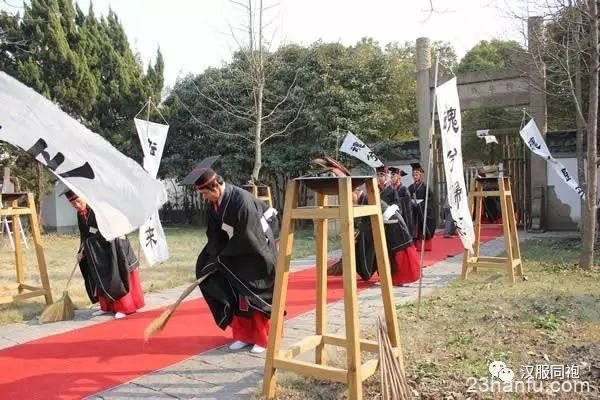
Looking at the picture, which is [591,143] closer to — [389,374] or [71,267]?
[389,374]

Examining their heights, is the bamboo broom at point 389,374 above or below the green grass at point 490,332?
above

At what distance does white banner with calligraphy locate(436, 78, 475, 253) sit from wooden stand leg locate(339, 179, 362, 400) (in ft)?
8.70

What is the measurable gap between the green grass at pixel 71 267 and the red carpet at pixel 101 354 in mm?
1248

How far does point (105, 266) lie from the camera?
571 centimetres

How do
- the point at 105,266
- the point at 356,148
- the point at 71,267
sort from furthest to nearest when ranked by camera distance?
the point at 356,148 → the point at 71,267 → the point at 105,266

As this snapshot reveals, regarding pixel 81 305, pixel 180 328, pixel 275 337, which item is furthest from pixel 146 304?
pixel 275 337

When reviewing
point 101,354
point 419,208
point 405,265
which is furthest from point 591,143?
point 101,354

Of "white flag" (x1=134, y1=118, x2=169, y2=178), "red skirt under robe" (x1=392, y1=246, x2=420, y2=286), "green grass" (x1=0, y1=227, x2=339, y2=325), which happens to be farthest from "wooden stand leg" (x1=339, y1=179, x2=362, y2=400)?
"white flag" (x1=134, y1=118, x2=169, y2=178)

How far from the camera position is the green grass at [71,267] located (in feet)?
20.6

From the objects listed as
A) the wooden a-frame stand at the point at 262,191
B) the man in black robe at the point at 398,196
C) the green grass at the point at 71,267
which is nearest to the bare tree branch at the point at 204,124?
the green grass at the point at 71,267

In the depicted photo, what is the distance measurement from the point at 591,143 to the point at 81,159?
21.9ft

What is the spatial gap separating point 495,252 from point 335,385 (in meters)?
7.06

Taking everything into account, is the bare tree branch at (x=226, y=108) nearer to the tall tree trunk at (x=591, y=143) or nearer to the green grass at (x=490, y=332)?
the tall tree trunk at (x=591, y=143)

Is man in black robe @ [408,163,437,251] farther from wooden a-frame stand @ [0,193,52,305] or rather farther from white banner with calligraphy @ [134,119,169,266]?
wooden a-frame stand @ [0,193,52,305]
